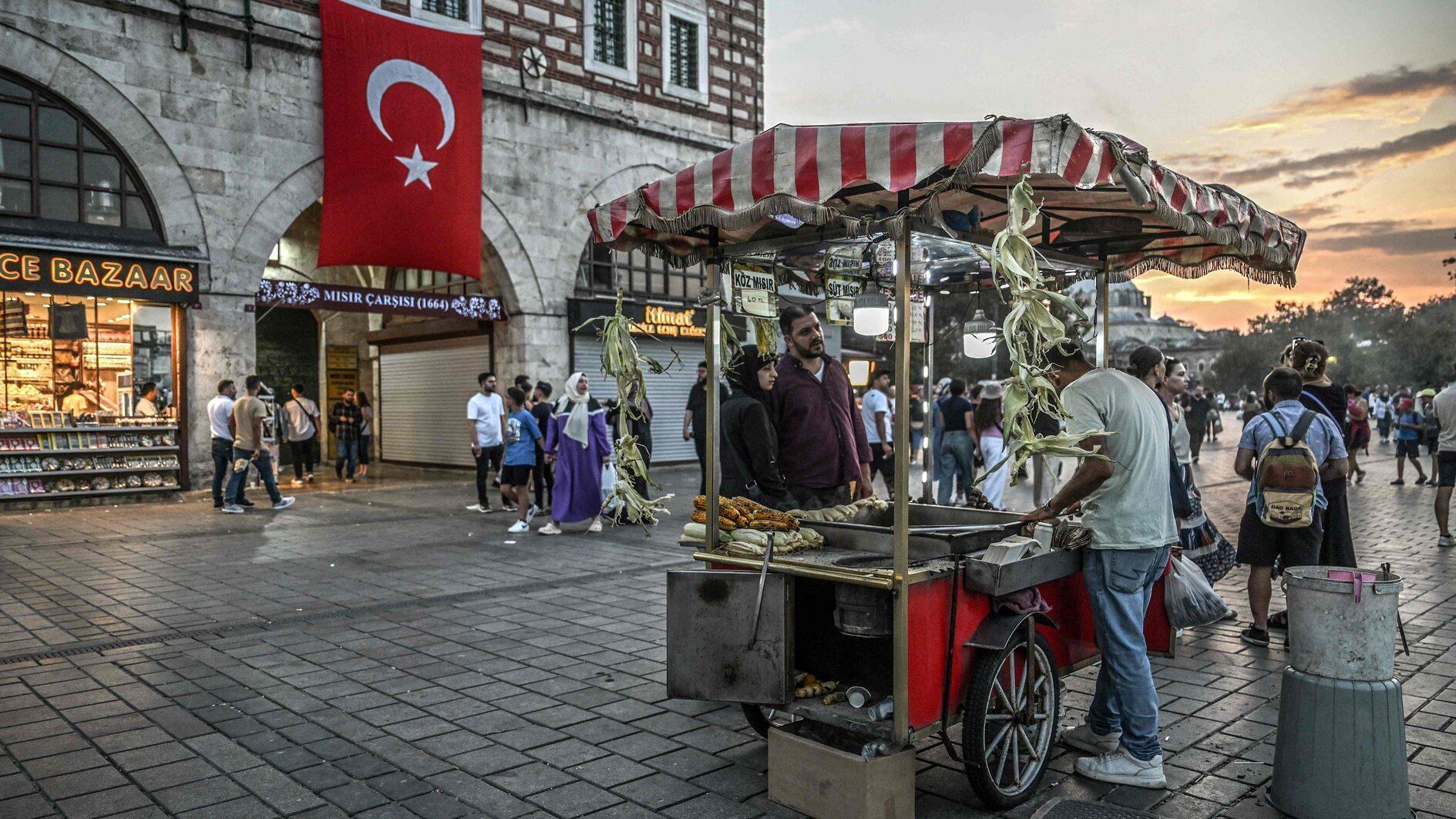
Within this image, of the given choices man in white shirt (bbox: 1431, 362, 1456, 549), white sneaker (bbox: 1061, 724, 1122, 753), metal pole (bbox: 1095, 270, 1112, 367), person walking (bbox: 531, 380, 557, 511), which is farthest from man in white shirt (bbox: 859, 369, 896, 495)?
white sneaker (bbox: 1061, 724, 1122, 753)

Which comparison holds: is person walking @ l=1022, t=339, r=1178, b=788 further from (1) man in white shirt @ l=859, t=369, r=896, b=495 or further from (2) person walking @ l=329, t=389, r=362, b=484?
(2) person walking @ l=329, t=389, r=362, b=484

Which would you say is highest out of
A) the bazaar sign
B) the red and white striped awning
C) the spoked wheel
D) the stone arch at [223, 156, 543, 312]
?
the stone arch at [223, 156, 543, 312]

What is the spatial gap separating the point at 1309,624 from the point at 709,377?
8.96 feet

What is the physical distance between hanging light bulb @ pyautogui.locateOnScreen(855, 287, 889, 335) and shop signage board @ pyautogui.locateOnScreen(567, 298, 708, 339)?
1341 cm

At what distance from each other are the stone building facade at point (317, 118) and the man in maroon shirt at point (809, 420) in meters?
12.3

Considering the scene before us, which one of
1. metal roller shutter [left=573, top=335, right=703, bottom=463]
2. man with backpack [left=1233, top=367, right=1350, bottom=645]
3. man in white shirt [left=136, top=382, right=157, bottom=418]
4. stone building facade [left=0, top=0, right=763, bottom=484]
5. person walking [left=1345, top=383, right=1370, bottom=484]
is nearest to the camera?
man with backpack [left=1233, top=367, right=1350, bottom=645]

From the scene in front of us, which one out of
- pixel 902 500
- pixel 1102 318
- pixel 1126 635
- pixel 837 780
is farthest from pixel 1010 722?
pixel 1102 318

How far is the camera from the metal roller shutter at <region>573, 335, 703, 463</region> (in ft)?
65.0

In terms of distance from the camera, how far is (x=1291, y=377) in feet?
19.9

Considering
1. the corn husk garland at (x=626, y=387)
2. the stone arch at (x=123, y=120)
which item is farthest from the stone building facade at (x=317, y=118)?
the corn husk garland at (x=626, y=387)

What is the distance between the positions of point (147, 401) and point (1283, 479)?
14.9 m

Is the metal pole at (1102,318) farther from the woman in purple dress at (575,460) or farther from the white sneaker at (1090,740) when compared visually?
the woman in purple dress at (575,460)

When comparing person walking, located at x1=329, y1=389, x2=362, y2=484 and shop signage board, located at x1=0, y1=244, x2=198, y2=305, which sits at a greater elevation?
shop signage board, located at x1=0, y1=244, x2=198, y2=305

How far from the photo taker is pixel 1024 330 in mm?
3633
